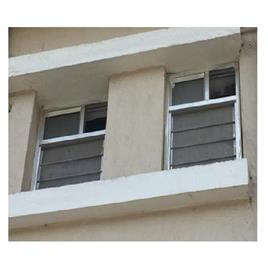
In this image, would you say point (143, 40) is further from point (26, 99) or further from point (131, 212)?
point (131, 212)

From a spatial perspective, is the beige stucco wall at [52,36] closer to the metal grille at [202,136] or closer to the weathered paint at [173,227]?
the metal grille at [202,136]

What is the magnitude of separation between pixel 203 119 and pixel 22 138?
143 centimetres

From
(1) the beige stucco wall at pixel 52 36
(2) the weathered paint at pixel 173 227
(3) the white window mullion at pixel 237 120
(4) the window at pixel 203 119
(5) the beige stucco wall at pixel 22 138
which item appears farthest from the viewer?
(1) the beige stucco wall at pixel 52 36

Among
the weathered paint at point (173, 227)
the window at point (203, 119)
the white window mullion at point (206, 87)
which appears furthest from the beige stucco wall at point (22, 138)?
the white window mullion at point (206, 87)

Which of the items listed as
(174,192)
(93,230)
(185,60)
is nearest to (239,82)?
(185,60)

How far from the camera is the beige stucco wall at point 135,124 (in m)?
5.87

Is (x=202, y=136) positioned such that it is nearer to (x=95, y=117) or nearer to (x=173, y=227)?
(x=173, y=227)

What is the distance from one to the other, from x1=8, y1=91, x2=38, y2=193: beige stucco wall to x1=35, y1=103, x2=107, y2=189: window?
0.36 ft

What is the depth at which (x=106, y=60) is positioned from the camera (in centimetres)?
636

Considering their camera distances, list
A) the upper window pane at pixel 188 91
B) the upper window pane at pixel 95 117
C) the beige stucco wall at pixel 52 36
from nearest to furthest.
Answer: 1. the upper window pane at pixel 188 91
2. the upper window pane at pixel 95 117
3. the beige stucco wall at pixel 52 36

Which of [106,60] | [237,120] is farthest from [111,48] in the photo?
[237,120]

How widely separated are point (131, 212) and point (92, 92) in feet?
4.67

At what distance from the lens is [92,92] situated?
21.6 ft

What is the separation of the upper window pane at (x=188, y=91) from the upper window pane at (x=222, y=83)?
0.27ft
